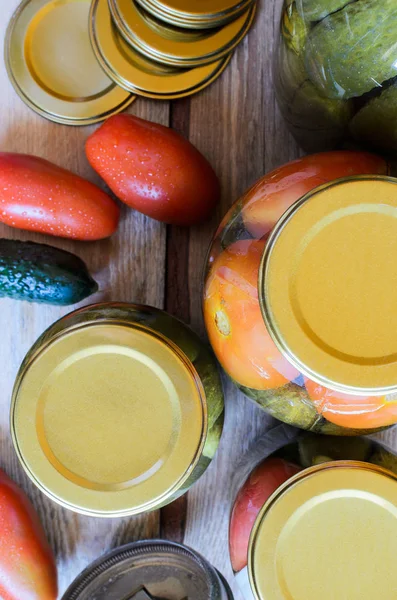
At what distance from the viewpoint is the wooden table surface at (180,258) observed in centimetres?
67

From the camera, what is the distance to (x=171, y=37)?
0.67 metres

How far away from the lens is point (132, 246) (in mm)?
672

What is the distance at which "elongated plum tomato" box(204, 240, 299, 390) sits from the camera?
17.5 inches

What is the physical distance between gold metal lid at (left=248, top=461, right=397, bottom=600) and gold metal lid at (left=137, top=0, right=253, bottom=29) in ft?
1.46

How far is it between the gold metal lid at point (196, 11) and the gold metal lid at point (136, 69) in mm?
41

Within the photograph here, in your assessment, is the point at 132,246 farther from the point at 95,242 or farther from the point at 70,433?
the point at 70,433

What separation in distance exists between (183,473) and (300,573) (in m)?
0.11

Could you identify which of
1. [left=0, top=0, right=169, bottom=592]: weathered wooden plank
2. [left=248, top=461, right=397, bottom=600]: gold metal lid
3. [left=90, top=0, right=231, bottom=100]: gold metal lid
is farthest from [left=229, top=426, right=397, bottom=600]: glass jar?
[left=90, top=0, right=231, bottom=100]: gold metal lid

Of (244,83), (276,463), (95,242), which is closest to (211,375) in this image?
(276,463)

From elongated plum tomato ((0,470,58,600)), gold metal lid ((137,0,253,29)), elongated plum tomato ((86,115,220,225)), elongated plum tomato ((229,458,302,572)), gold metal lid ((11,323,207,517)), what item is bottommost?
elongated plum tomato ((0,470,58,600))

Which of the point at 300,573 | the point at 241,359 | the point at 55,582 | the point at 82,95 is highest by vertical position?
the point at 82,95

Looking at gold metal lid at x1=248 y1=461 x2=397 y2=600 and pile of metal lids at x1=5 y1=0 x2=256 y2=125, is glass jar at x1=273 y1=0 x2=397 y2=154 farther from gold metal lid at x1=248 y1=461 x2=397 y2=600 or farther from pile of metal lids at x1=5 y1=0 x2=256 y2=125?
gold metal lid at x1=248 y1=461 x2=397 y2=600

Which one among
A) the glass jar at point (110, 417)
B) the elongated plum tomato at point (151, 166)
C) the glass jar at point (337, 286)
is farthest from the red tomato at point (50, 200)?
the glass jar at point (337, 286)

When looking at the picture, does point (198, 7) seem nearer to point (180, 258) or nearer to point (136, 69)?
point (136, 69)
